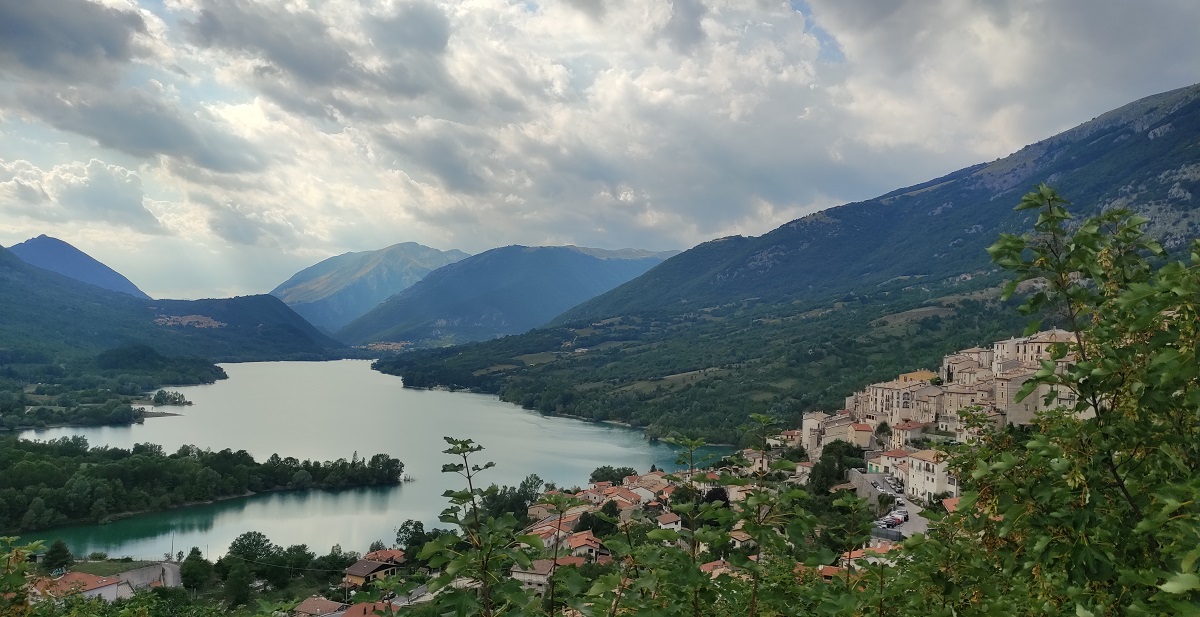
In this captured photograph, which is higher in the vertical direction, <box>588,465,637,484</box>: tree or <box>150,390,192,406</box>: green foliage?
<box>150,390,192,406</box>: green foliage

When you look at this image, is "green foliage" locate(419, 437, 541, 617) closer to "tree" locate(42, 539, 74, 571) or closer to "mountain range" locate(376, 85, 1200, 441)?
"mountain range" locate(376, 85, 1200, 441)

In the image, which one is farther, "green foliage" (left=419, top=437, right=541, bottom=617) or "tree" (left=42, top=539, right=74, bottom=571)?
"tree" (left=42, top=539, right=74, bottom=571)

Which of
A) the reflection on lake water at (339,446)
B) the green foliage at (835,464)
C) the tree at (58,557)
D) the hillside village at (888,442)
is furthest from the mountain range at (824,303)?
the tree at (58,557)

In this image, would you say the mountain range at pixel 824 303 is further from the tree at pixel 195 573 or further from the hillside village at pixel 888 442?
the tree at pixel 195 573

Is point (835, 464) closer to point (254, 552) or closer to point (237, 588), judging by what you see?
point (237, 588)

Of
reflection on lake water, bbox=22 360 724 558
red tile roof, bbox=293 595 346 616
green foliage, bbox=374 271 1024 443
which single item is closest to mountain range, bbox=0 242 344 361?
reflection on lake water, bbox=22 360 724 558

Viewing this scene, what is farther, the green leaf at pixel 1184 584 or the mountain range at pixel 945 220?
the mountain range at pixel 945 220

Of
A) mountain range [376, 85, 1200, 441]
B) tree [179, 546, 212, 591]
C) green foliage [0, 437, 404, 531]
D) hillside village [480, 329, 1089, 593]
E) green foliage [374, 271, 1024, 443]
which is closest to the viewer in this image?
tree [179, 546, 212, 591]

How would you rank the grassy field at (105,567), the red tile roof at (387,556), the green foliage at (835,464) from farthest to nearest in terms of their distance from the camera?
the green foliage at (835,464), the red tile roof at (387,556), the grassy field at (105,567)

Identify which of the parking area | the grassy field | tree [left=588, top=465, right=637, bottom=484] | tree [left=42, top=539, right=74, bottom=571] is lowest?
the grassy field

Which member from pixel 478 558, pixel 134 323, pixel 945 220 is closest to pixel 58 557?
pixel 478 558
